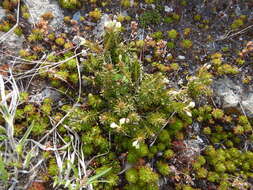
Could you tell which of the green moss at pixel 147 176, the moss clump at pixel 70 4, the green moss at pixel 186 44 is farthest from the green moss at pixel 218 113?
the moss clump at pixel 70 4

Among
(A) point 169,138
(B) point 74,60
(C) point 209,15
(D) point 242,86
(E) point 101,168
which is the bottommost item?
(E) point 101,168

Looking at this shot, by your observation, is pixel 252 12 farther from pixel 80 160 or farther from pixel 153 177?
pixel 80 160

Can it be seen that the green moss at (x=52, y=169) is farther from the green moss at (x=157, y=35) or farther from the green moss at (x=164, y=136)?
the green moss at (x=157, y=35)

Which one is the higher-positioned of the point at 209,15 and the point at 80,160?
the point at 209,15

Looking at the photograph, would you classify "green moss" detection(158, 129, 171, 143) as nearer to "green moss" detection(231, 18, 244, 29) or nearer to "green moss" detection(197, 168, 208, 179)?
"green moss" detection(197, 168, 208, 179)

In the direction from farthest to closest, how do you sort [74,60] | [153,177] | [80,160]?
[74,60]
[80,160]
[153,177]

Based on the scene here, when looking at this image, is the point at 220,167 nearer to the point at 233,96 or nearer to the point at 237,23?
the point at 233,96

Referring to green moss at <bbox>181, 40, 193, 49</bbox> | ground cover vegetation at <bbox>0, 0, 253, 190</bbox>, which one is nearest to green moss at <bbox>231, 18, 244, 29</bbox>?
ground cover vegetation at <bbox>0, 0, 253, 190</bbox>

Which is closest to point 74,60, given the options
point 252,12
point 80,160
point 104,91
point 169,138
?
point 104,91
